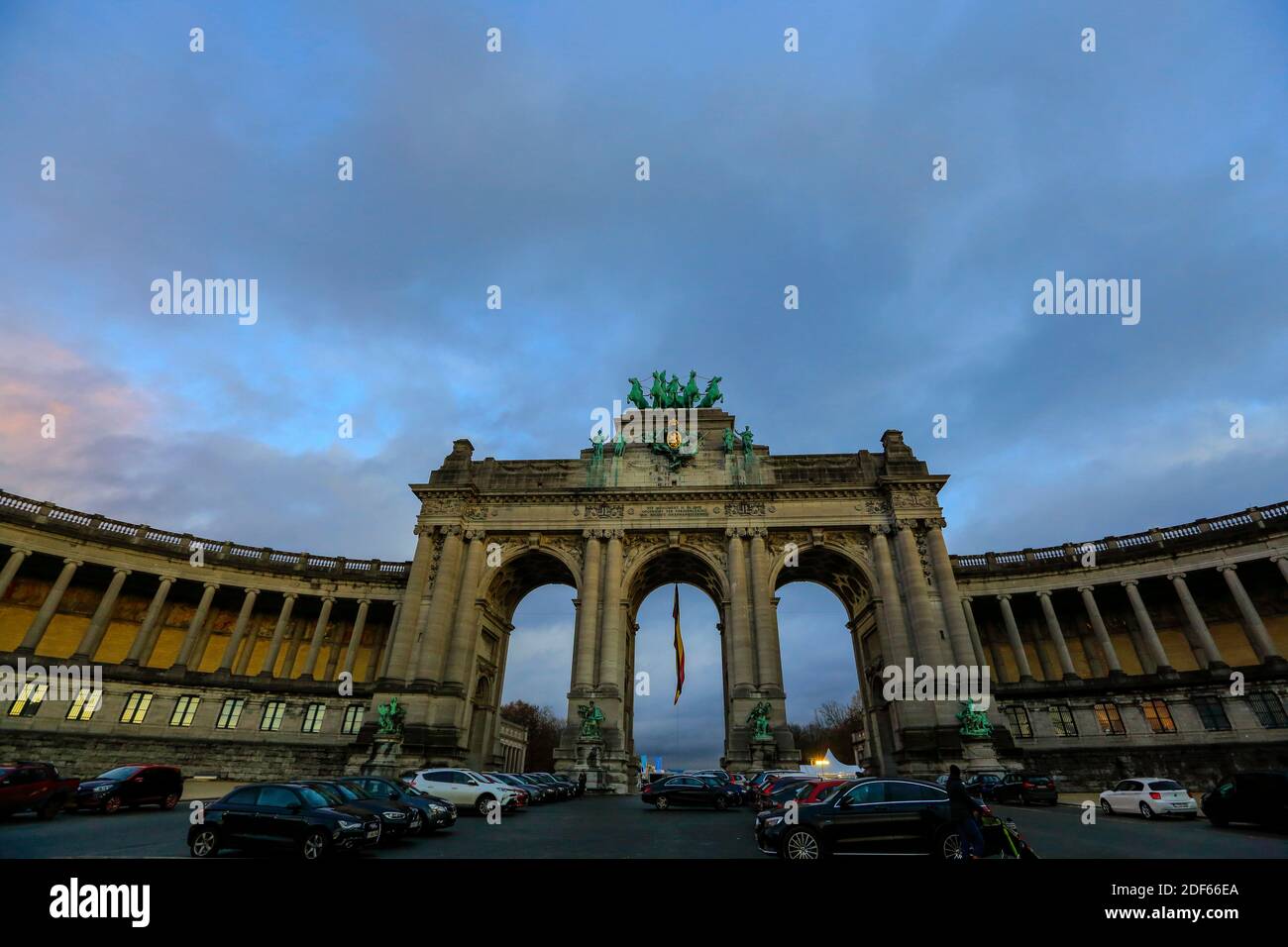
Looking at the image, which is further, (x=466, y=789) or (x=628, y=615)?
(x=628, y=615)

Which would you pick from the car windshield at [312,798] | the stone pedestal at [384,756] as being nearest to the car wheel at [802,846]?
the car windshield at [312,798]

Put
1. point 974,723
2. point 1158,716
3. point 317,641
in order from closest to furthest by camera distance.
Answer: point 974,723, point 1158,716, point 317,641

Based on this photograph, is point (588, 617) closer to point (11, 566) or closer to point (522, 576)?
point (522, 576)

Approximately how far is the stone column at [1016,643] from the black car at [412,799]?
40529 millimetres

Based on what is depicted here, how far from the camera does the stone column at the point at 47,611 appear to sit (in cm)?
3534

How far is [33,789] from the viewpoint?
16.1m

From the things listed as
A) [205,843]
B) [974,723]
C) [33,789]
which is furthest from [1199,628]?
[33,789]

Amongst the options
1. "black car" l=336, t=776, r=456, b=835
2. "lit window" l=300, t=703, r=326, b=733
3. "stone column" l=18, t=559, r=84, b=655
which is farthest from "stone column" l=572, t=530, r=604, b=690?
"stone column" l=18, t=559, r=84, b=655

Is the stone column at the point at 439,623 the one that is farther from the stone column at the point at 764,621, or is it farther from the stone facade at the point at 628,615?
the stone column at the point at 764,621

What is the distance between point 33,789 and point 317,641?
27.6 meters

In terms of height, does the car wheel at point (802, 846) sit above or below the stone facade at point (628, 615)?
below

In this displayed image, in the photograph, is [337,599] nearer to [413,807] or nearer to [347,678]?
[347,678]

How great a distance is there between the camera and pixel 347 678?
40625 mm
